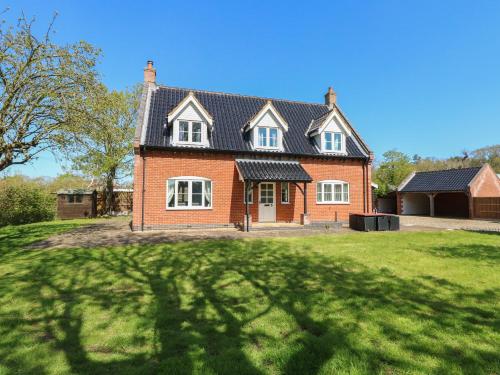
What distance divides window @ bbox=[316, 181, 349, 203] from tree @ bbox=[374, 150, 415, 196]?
2160 cm

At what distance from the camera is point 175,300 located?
5.51m

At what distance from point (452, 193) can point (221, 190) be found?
1111 inches

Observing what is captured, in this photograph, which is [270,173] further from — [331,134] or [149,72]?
[149,72]

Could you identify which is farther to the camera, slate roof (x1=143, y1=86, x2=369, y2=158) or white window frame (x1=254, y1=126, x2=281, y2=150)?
white window frame (x1=254, y1=126, x2=281, y2=150)

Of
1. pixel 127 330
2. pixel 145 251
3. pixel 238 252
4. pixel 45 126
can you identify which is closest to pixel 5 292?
pixel 127 330

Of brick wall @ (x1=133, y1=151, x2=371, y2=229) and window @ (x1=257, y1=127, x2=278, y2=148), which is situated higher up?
window @ (x1=257, y1=127, x2=278, y2=148)

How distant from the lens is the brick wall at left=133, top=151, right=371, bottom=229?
16.5 meters

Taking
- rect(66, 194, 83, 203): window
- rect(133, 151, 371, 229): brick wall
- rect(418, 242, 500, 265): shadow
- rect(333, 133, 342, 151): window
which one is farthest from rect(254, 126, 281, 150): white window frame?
rect(66, 194, 83, 203): window

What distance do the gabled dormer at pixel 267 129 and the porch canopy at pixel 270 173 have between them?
1176 mm

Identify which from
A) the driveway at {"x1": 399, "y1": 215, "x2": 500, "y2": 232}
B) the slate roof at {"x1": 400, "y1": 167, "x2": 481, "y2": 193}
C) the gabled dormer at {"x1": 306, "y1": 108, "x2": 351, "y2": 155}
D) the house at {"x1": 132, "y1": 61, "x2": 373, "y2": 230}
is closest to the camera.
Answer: the house at {"x1": 132, "y1": 61, "x2": 373, "y2": 230}

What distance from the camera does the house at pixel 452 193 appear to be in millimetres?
26094

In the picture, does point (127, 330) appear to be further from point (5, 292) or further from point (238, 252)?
point (238, 252)

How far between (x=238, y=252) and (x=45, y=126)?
34.7 feet

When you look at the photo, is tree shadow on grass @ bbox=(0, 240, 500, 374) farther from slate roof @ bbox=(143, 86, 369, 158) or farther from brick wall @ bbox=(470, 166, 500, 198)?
brick wall @ bbox=(470, 166, 500, 198)
